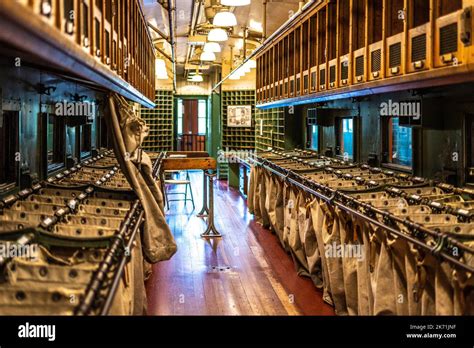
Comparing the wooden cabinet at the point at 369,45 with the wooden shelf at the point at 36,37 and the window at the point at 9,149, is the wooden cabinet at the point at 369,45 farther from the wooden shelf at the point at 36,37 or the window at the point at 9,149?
the window at the point at 9,149

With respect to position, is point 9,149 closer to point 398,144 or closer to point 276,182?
point 398,144

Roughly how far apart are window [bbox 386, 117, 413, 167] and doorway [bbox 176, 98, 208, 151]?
14.4 m

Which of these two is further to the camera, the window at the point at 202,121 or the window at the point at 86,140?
the window at the point at 202,121

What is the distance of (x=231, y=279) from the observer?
5.99 meters

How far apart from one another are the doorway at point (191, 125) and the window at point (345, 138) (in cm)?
1257

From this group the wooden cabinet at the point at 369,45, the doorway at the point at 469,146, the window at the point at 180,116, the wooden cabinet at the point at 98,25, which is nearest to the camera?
the wooden cabinet at the point at 98,25

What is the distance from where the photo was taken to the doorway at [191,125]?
66.9 feet

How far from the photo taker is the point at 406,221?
3082mm

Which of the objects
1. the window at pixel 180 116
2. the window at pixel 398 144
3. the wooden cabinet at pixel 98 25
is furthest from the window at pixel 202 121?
the window at pixel 398 144

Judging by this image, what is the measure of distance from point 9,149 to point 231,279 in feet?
9.45

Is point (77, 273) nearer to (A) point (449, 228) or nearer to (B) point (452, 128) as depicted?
(A) point (449, 228)

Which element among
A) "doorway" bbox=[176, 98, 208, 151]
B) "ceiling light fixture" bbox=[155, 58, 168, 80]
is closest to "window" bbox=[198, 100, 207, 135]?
"doorway" bbox=[176, 98, 208, 151]

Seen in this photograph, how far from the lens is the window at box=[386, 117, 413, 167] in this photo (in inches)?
221
